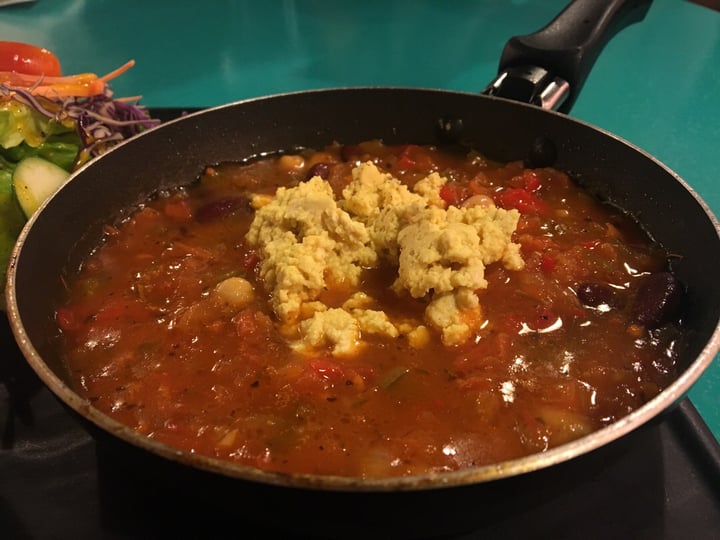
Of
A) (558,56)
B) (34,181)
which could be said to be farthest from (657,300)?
(34,181)

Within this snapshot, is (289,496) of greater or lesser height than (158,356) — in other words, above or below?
above

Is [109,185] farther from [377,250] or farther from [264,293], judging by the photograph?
[377,250]

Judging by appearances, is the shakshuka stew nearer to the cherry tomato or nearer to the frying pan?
the frying pan

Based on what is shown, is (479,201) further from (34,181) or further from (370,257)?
(34,181)

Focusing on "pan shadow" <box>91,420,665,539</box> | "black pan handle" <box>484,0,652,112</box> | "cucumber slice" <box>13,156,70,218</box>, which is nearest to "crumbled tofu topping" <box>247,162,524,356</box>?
"pan shadow" <box>91,420,665,539</box>

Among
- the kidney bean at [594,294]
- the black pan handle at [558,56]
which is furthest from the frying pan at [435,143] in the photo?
the kidney bean at [594,294]

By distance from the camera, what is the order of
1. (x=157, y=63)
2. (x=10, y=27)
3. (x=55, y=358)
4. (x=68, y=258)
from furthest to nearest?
(x=10, y=27) < (x=157, y=63) < (x=68, y=258) < (x=55, y=358)

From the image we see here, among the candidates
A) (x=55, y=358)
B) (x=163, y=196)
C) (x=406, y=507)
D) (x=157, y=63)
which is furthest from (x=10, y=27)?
(x=406, y=507)

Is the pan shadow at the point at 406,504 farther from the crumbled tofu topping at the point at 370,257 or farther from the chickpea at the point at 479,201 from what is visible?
the chickpea at the point at 479,201
